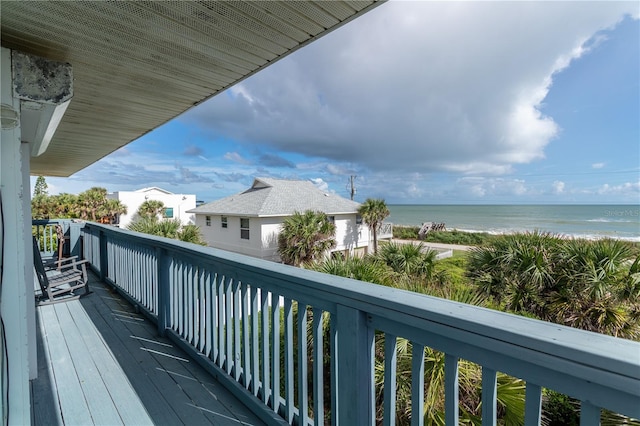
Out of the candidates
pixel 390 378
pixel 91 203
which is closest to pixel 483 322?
pixel 390 378

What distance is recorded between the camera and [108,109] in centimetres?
283

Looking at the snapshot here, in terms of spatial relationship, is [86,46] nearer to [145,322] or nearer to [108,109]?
[108,109]

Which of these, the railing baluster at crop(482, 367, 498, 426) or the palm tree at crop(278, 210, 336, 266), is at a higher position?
the railing baluster at crop(482, 367, 498, 426)

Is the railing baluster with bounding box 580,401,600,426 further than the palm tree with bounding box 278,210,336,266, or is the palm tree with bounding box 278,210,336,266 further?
the palm tree with bounding box 278,210,336,266

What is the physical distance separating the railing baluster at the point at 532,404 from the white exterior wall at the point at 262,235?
679 inches

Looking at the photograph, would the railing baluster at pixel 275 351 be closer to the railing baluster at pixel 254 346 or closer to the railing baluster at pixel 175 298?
the railing baluster at pixel 254 346

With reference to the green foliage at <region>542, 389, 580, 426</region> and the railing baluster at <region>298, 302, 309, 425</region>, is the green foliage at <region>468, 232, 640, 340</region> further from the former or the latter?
the railing baluster at <region>298, 302, 309, 425</region>

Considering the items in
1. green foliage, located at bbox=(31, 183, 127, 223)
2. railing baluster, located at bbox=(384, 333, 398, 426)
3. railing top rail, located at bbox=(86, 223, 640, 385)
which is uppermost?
green foliage, located at bbox=(31, 183, 127, 223)

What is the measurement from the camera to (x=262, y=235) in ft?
58.4

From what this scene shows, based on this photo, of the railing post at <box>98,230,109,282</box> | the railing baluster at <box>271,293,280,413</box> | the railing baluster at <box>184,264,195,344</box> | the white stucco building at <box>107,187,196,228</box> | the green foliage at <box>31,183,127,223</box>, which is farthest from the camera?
the white stucco building at <box>107,187,196,228</box>

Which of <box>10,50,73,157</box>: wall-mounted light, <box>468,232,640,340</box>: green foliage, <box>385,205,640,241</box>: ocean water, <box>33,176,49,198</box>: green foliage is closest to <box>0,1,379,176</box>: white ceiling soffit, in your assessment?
<box>10,50,73,157</box>: wall-mounted light

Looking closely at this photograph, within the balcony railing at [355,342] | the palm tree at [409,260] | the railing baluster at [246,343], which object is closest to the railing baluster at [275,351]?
the balcony railing at [355,342]

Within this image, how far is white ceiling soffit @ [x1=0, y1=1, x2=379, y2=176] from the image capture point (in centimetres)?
145

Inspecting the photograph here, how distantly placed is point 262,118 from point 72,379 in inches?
2145
